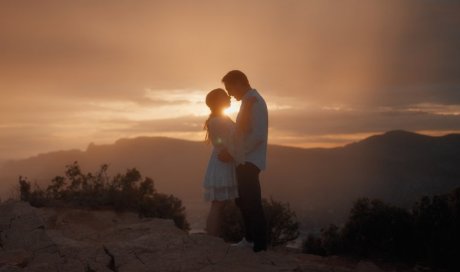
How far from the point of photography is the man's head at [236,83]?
6.95 m

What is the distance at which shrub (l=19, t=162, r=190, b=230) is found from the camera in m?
11.4

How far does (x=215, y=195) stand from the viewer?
23.5ft

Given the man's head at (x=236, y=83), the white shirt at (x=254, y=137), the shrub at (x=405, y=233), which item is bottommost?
the shrub at (x=405, y=233)

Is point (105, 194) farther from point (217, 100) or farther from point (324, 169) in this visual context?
point (324, 169)

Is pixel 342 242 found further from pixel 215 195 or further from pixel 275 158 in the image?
pixel 275 158

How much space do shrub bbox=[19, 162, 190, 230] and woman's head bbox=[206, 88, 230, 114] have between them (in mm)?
5208

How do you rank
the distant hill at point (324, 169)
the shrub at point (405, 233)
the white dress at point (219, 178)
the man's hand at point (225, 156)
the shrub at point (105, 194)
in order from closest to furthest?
the man's hand at point (225, 156), the white dress at point (219, 178), the shrub at point (405, 233), the shrub at point (105, 194), the distant hill at point (324, 169)

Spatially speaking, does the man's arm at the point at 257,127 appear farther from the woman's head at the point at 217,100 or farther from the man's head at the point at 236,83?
the woman's head at the point at 217,100

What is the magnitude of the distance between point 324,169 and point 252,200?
5173cm

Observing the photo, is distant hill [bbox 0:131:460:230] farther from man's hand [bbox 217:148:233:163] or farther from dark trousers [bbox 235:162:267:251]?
man's hand [bbox 217:148:233:163]

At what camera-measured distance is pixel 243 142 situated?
6852 millimetres

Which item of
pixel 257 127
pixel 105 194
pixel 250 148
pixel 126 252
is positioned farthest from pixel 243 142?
pixel 105 194

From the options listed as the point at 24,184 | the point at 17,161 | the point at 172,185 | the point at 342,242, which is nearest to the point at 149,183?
the point at 24,184

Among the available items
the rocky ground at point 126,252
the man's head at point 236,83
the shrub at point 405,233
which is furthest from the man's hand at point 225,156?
the shrub at point 405,233
